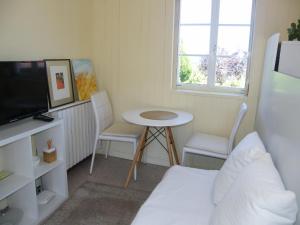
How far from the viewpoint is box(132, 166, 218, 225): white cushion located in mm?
A: 1446

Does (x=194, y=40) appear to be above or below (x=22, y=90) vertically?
above

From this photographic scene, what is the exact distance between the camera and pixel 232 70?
2.85 m

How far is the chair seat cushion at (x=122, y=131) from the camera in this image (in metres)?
2.82

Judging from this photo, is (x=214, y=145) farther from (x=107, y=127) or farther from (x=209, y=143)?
(x=107, y=127)

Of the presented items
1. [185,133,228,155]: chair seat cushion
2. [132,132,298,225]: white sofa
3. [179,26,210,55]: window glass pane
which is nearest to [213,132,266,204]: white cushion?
[132,132,298,225]: white sofa

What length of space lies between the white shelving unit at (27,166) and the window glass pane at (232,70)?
181 cm

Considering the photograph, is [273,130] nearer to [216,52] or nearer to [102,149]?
[216,52]

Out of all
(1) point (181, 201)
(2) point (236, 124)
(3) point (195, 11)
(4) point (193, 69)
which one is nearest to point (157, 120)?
(2) point (236, 124)

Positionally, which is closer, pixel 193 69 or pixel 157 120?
pixel 157 120

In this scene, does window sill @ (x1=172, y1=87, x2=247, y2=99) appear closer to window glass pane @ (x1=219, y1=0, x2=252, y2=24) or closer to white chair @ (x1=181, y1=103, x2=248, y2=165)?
white chair @ (x1=181, y1=103, x2=248, y2=165)

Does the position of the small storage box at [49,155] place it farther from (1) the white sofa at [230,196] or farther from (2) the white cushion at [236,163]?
(2) the white cushion at [236,163]

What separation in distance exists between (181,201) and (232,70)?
1.77 m

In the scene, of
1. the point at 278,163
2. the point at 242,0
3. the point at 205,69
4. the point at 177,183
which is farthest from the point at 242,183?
the point at 242,0

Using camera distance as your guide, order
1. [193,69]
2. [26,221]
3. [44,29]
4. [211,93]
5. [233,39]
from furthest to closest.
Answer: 1. [193,69]
2. [211,93]
3. [233,39]
4. [44,29]
5. [26,221]
